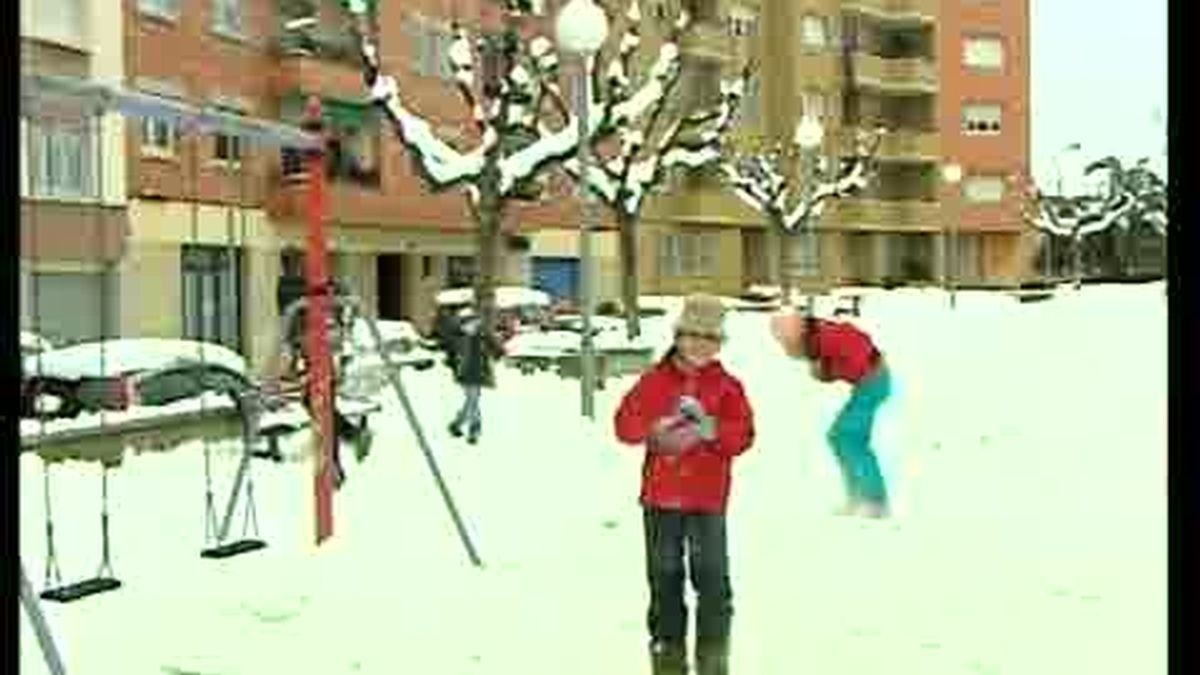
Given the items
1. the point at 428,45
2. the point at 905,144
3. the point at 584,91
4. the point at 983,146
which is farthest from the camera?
the point at 905,144

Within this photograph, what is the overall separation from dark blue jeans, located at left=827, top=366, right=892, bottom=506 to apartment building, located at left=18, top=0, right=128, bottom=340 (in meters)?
3.46

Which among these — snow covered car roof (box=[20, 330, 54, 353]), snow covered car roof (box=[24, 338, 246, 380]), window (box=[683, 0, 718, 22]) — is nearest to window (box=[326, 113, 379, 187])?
window (box=[683, 0, 718, 22])

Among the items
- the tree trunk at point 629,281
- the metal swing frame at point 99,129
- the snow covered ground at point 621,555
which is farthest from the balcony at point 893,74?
the metal swing frame at point 99,129

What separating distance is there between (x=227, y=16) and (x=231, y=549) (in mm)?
21706

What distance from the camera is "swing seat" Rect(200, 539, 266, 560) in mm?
7777

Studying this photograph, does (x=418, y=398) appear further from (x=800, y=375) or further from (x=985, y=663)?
(x=985, y=663)

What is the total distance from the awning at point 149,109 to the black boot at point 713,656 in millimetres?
2257

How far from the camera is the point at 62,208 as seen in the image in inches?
386

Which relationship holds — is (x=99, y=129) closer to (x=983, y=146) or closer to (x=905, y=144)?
(x=983, y=146)

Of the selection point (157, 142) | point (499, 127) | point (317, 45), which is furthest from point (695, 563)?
point (317, 45)

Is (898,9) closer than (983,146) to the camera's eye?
No

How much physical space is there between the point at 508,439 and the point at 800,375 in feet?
11.1

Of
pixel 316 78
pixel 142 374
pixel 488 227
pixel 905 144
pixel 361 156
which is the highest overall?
pixel 905 144

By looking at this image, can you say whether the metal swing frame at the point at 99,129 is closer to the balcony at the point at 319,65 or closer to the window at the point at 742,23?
the balcony at the point at 319,65
